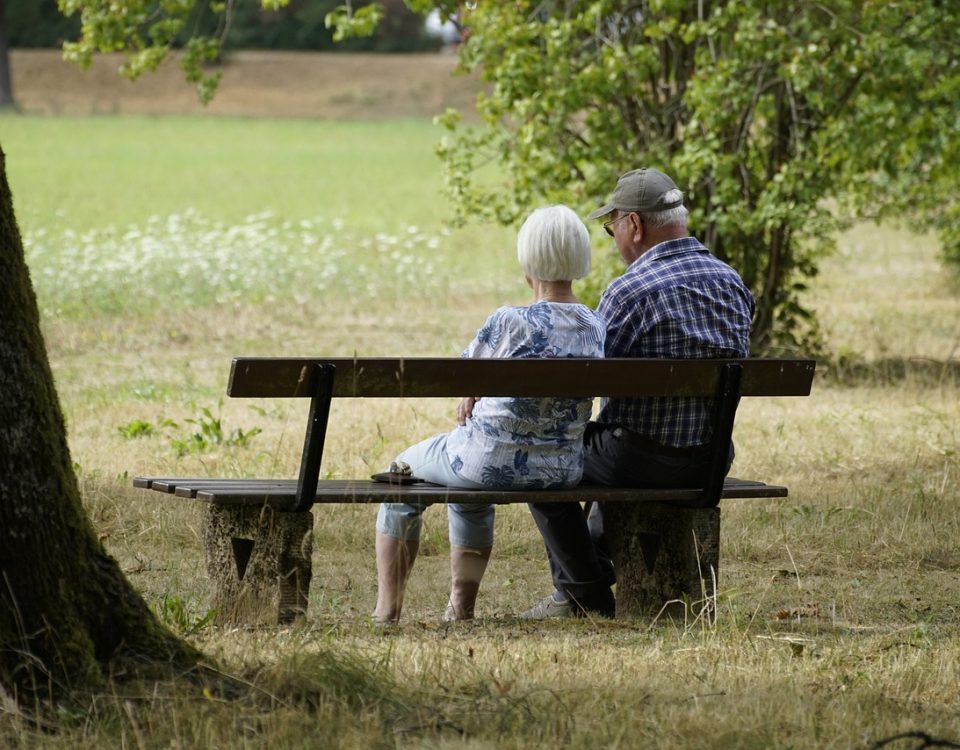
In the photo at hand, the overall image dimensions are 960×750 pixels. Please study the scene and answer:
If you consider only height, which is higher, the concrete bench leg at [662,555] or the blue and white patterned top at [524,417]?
the blue and white patterned top at [524,417]

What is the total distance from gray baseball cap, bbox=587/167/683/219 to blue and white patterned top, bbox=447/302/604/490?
515 millimetres

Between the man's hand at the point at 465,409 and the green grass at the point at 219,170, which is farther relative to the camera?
the green grass at the point at 219,170

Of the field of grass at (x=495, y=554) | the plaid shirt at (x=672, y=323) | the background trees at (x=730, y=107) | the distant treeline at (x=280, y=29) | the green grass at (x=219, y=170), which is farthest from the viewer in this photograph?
the distant treeline at (x=280, y=29)

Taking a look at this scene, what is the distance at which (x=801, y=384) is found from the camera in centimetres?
Answer: 553

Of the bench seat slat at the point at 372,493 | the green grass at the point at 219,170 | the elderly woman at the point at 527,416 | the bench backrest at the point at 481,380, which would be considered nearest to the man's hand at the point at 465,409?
the elderly woman at the point at 527,416

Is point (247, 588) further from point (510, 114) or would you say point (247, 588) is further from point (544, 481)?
point (510, 114)

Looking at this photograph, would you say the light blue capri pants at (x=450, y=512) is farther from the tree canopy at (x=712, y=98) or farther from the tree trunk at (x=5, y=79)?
the tree trunk at (x=5, y=79)

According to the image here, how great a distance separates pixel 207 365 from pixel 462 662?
9.97 m

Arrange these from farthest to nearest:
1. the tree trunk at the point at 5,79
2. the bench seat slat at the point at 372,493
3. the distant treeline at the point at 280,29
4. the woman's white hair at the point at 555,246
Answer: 1. the distant treeline at the point at 280,29
2. the tree trunk at the point at 5,79
3. the woman's white hair at the point at 555,246
4. the bench seat slat at the point at 372,493

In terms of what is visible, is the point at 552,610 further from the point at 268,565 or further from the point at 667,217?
the point at 667,217

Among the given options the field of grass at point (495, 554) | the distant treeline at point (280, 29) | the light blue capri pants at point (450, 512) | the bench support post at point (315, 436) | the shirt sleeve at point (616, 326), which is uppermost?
the distant treeline at point (280, 29)

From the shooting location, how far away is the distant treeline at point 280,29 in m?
70.0

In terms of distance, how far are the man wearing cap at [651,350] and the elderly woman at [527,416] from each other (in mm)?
195

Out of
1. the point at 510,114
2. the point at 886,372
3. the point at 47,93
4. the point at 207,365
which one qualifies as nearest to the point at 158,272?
the point at 207,365
